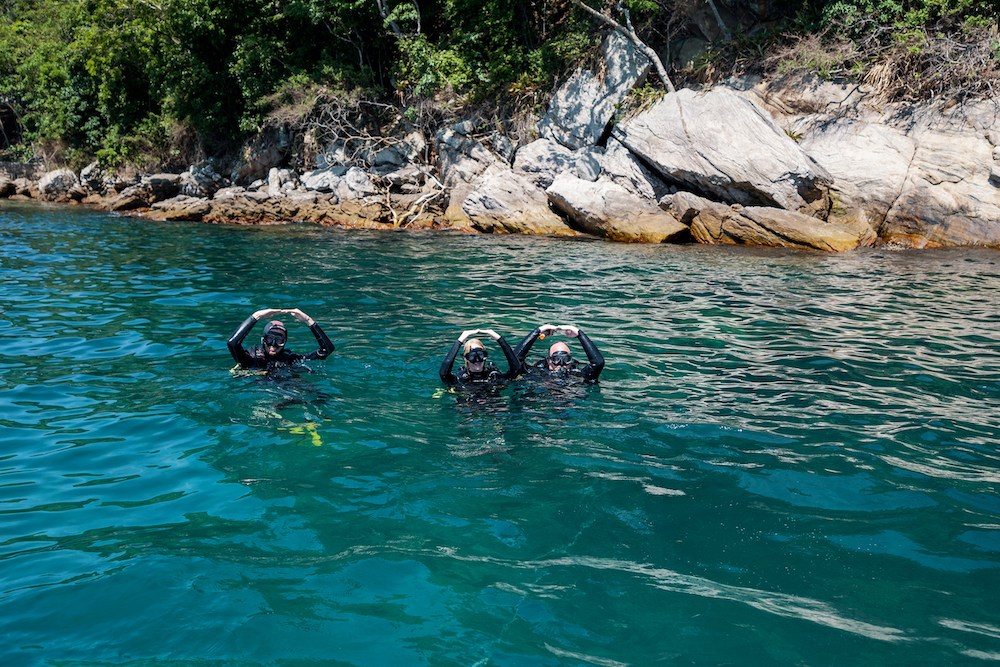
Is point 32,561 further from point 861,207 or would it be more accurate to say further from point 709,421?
point 861,207

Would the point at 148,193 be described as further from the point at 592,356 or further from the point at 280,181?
the point at 592,356

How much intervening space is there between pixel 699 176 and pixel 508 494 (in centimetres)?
1791

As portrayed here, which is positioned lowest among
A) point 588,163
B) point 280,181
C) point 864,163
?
point 280,181

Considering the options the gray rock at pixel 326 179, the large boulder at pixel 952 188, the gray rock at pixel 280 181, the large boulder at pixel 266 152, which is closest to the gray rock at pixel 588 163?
the large boulder at pixel 952 188

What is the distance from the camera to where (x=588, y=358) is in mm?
8680

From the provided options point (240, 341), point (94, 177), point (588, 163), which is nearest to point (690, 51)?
point (588, 163)

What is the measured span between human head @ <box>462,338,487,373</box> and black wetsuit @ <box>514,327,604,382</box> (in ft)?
2.00

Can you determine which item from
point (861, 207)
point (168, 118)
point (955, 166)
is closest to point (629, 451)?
point (861, 207)

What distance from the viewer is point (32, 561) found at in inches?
193

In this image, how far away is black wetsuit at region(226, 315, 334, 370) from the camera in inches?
340

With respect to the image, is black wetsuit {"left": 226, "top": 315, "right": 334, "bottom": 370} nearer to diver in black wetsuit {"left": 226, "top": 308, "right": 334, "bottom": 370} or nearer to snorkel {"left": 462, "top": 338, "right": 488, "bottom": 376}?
diver in black wetsuit {"left": 226, "top": 308, "right": 334, "bottom": 370}

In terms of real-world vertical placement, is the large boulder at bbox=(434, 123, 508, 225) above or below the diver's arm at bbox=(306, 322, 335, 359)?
above

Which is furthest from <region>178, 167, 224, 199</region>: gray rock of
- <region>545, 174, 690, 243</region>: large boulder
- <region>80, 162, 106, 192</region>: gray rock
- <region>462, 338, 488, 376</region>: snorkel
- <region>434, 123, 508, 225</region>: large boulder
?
<region>462, 338, 488, 376</region>: snorkel

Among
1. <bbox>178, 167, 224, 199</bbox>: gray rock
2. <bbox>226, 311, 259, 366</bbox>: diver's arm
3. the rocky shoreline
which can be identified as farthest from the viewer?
<bbox>178, 167, 224, 199</bbox>: gray rock
